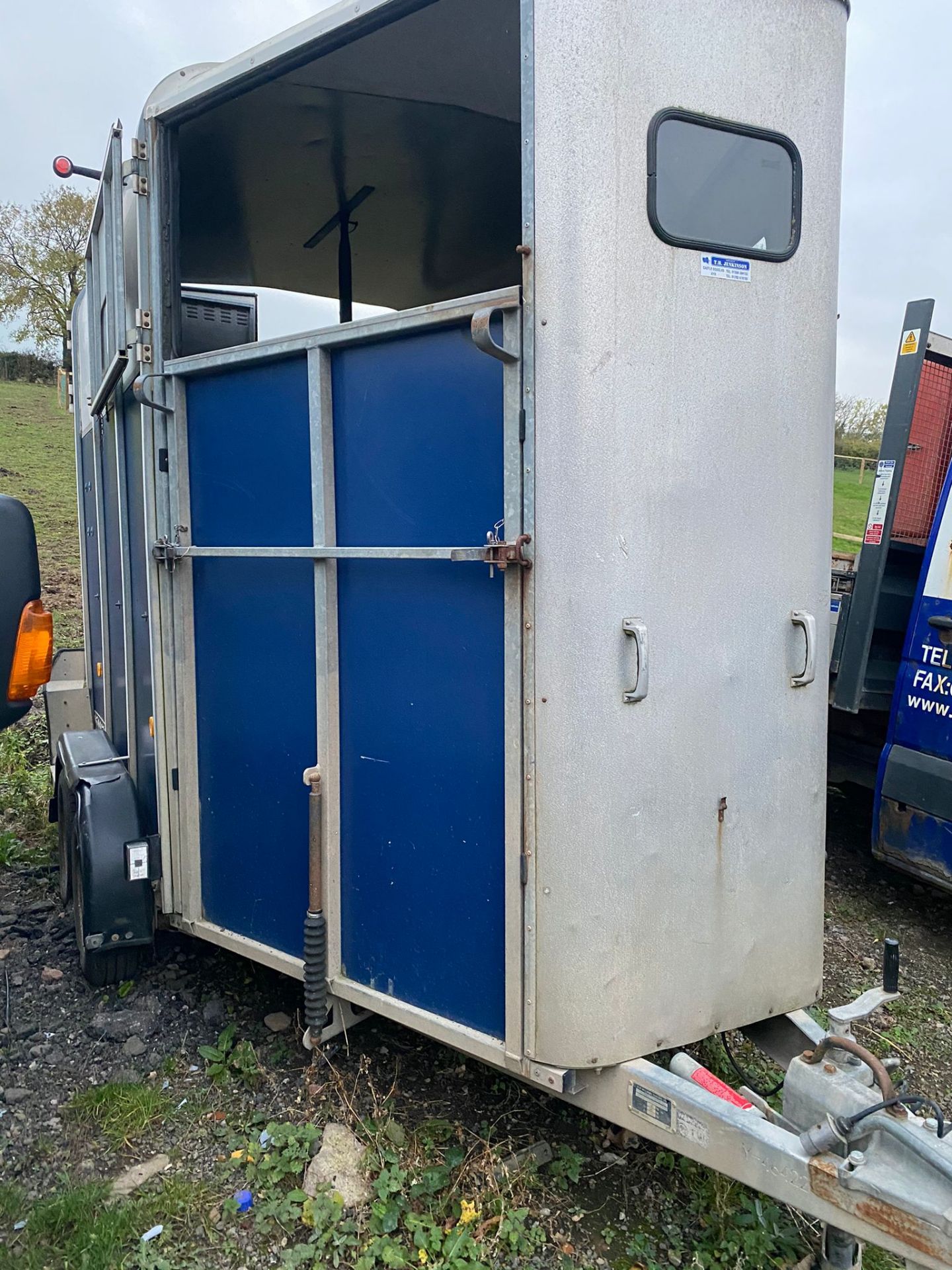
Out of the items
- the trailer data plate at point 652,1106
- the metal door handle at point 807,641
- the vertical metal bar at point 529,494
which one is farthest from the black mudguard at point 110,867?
the metal door handle at point 807,641

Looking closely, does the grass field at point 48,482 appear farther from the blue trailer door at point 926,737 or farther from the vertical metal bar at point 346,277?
the blue trailer door at point 926,737

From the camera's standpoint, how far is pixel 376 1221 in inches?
90.0

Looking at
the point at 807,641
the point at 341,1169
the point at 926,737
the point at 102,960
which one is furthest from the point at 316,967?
the point at 926,737

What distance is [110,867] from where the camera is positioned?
3.09 m

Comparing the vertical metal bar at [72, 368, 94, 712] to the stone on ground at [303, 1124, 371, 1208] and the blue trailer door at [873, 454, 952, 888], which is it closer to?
the stone on ground at [303, 1124, 371, 1208]

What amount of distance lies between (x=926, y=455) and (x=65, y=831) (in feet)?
13.3

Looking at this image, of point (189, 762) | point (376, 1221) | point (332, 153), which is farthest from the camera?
point (332, 153)

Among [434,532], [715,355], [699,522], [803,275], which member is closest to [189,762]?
[434,532]

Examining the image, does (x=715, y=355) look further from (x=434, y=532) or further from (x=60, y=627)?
(x=60, y=627)

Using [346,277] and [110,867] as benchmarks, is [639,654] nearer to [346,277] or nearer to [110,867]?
[110,867]

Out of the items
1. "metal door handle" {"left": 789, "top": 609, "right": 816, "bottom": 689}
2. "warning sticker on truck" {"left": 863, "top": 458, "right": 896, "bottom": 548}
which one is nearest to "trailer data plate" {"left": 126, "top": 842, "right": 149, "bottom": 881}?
"metal door handle" {"left": 789, "top": 609, "right": 816, "bottom": 689}

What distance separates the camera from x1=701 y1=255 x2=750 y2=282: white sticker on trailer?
7.04ft

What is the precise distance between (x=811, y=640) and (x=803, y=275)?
2.96 feet

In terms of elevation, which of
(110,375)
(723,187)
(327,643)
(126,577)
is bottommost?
Result: (327,643)
